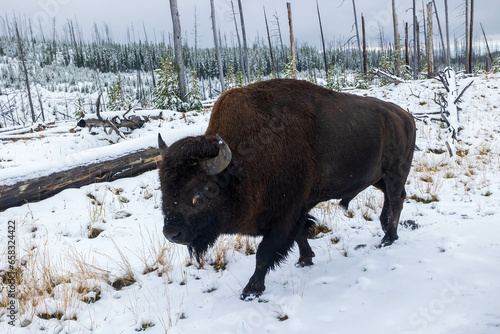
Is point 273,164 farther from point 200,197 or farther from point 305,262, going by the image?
point 305,262

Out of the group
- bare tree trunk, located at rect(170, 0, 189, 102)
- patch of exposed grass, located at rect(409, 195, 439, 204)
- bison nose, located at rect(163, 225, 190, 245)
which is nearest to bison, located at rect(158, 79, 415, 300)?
bison nose, located at rect(163, 225, 190, 245)

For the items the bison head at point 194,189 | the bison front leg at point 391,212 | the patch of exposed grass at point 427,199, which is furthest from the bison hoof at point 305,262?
the patch of exposed grass at point 427,199

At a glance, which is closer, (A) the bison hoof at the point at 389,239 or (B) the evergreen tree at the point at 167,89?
(A) the bison hoof at the point at 389,239

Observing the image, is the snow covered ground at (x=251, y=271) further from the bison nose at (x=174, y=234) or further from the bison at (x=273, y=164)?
the bison nose at (x=174, y=234)

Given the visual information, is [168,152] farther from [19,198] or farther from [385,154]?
[19,198]

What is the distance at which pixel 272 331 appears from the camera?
2611 millimetres

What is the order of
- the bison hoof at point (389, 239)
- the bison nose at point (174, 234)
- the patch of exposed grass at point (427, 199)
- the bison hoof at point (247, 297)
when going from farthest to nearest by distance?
the patch of exposed grass at point (427, 199) < the bison hoof at point (389, 239) < the bison hoof at point (247, 297) < the bison nose at point (174, 234)

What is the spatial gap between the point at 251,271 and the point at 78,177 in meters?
4.11

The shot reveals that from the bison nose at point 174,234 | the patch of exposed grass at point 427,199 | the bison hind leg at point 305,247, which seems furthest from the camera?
the patch of exposed grass at point 427,199

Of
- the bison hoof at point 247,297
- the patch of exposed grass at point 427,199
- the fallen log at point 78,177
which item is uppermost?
the fallen log at point 78,177

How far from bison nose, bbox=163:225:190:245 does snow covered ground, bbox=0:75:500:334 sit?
0.66 metres

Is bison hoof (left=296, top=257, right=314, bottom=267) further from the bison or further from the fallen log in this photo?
the fallen log

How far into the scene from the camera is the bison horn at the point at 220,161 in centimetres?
267

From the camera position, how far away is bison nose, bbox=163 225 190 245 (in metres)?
2.66
